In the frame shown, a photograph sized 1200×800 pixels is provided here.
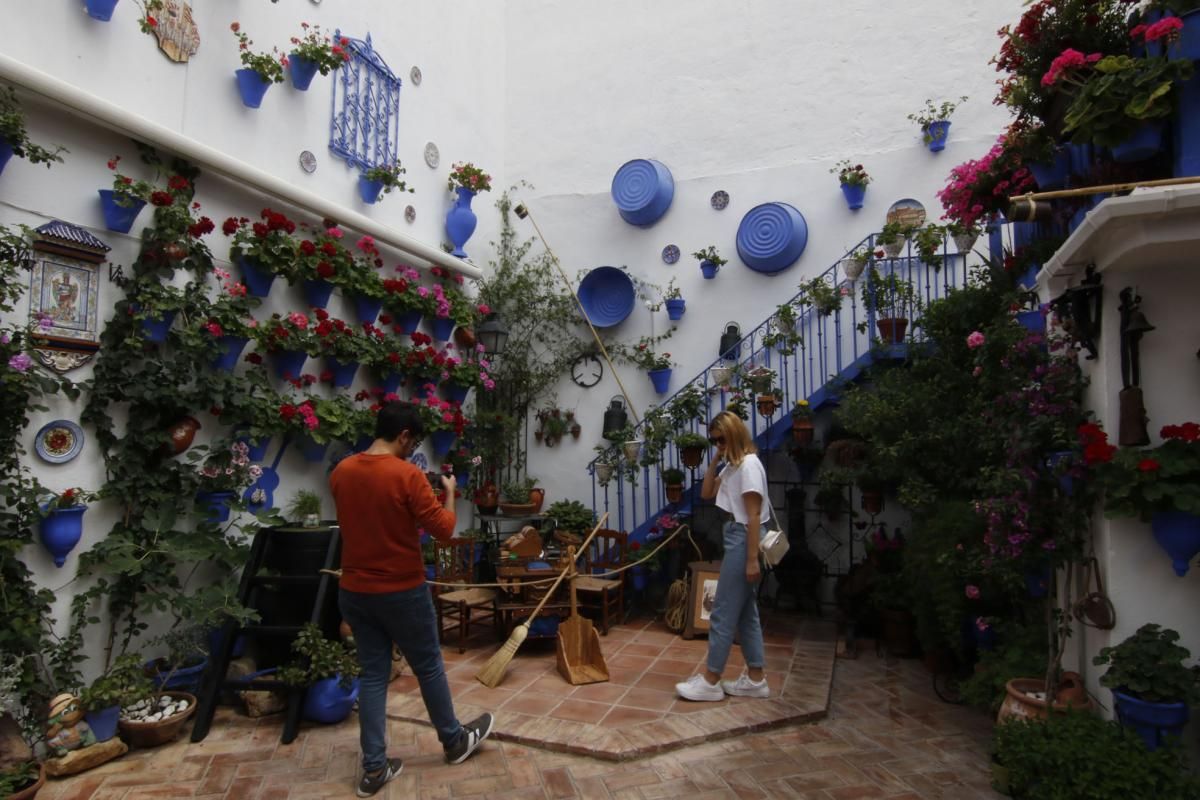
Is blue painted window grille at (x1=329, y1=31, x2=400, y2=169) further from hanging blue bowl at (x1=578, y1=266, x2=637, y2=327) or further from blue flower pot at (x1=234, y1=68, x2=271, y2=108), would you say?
hanging blue bowl at (x1=578, y1=266, x2=637, y2=327)

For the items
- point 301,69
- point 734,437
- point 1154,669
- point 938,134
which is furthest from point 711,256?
point 1154,669

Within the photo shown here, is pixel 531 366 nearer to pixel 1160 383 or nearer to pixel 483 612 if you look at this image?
pixel 483 612

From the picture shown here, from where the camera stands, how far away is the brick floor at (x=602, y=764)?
11.4 feet

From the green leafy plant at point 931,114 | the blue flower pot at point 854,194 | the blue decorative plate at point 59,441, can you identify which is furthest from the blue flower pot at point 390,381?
the green leafy plant at point 931,114

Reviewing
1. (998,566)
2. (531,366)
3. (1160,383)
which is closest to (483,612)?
(531,366)

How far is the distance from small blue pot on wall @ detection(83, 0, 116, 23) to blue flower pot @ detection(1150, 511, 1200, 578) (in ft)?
19.4

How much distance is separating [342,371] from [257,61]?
2364 mm

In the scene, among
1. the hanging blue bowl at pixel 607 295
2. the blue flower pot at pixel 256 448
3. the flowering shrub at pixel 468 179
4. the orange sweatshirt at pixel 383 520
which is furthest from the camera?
the hanging blue bowl at pixel 607 295

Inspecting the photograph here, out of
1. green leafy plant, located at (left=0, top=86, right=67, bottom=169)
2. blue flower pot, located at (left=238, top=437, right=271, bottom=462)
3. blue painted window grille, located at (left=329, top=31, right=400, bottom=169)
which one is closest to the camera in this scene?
green leafy plant, located at (left=0, top=86, right=67, bottom=169)

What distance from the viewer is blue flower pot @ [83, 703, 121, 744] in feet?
12.3

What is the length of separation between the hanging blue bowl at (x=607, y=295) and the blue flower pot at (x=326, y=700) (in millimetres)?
5003

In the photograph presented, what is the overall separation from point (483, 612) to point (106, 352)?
3785 mm

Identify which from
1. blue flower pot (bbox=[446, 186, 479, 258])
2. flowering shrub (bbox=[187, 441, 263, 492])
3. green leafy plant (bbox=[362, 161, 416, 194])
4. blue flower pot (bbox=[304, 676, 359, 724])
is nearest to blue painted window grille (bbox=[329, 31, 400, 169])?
green leafy plant (bbox=[362, 161, 416, 194])

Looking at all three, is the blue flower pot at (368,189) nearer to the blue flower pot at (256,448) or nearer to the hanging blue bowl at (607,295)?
the blue flower pot at (256,448)
